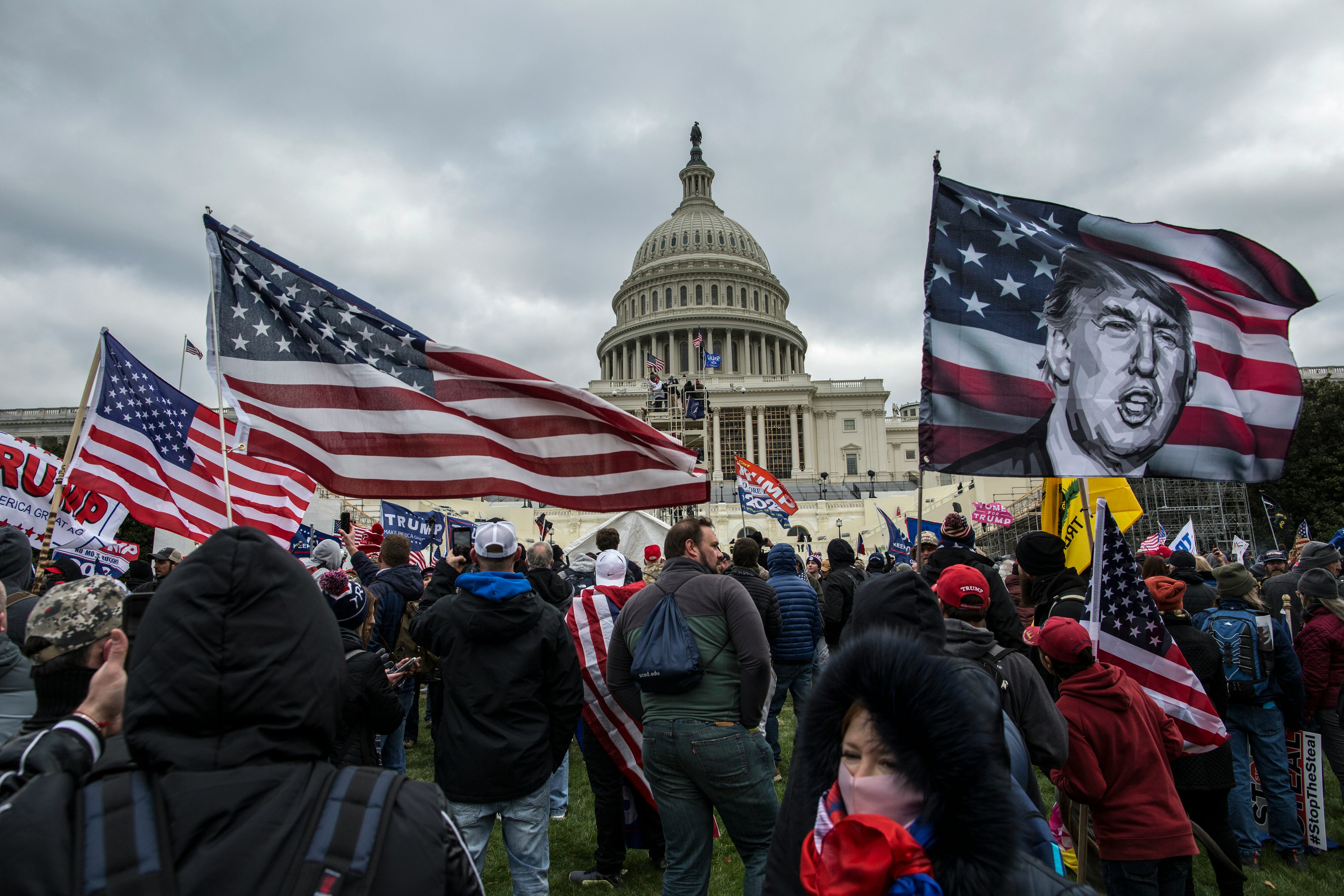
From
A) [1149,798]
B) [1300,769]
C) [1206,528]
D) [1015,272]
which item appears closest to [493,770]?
[1149,798]

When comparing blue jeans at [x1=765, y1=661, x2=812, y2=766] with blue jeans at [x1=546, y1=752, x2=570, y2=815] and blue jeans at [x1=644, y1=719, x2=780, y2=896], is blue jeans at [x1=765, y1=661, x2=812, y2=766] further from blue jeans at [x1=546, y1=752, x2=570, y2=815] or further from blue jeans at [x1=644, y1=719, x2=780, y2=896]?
blue jeans at [x1=644, y1=719, x2=780, y2=896]

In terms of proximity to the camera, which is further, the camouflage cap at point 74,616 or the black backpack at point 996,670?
the black backpack at point 996,670

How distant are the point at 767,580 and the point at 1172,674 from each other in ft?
10.4

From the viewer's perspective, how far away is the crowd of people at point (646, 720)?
144cm

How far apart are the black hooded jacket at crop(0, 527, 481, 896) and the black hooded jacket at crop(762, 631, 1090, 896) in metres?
0.84


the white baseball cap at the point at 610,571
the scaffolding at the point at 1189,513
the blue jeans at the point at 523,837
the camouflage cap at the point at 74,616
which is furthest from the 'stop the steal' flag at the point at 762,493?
the camouflage cap at the point at 74,616

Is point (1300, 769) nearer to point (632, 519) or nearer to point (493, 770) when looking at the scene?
point (493, 770)

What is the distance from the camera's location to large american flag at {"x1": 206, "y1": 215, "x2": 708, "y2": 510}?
178 inches

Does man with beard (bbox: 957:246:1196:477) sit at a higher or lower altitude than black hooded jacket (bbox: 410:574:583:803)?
higher

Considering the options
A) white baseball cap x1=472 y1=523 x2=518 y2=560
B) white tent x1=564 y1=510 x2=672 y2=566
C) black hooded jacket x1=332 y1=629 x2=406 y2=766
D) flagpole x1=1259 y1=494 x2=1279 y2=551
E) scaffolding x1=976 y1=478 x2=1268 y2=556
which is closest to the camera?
black hooded jacket x1=332 y1=629 x2=406 y2=766

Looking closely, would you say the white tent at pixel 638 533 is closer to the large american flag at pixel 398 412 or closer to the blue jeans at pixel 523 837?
the large american flag at pixel 398 412

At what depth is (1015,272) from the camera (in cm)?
481

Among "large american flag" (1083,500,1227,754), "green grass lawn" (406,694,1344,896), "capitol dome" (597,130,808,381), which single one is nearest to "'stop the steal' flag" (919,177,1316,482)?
"large american flag" (1083,500,1227,754)

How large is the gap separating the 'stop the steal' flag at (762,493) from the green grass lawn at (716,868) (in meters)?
12.9
